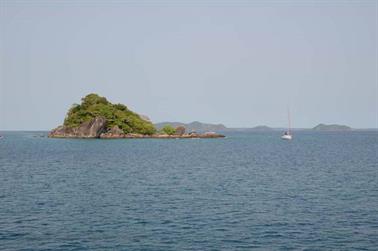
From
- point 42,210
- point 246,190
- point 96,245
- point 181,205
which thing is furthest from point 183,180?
point 96,245

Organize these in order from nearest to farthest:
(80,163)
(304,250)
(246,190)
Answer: (304,250)
(246,190)
(80,163)

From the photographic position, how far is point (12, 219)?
134ft

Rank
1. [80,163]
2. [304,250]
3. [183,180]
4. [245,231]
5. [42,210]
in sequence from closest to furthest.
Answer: [304,250] < [245,231] < [42,210] < [183,180] < [80,163]

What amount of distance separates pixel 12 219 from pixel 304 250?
2531 centimetres

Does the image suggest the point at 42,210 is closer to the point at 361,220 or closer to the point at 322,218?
the point at 322,218

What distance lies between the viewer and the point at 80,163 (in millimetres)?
97875

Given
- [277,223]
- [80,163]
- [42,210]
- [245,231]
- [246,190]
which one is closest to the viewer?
[245,231]

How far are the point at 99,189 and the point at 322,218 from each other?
99.6 feet

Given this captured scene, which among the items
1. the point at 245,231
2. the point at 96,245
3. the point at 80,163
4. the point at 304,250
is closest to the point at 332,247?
the point at 304,250

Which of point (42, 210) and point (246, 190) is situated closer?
point (42, 210)

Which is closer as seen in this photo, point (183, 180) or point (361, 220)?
point (361, 220)

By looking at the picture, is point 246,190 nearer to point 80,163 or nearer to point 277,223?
point 277,223

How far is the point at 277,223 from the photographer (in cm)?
3975

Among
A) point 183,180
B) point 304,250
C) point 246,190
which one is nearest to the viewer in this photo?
point 304,250
